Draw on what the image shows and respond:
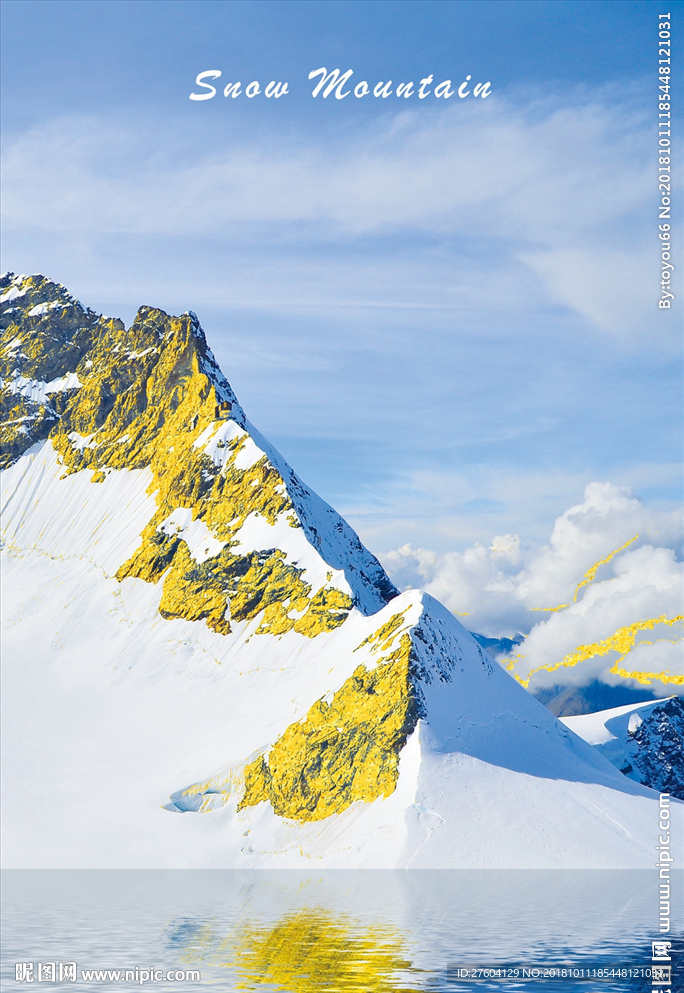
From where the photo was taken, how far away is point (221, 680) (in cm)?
13162

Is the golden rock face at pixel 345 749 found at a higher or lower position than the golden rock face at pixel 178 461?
lower

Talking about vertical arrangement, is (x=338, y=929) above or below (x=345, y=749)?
below

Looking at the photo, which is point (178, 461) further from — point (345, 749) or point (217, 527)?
point (345, 749)

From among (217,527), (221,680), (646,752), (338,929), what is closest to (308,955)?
(338,929)

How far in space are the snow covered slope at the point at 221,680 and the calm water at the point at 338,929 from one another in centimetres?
1383

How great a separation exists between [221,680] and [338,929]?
3275 inches

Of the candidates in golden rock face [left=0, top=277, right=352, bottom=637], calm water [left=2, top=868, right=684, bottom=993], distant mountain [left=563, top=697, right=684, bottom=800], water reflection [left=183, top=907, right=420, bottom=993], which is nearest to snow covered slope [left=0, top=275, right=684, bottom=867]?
golden rock face [left=0, top=277, right=352, bottom=637]

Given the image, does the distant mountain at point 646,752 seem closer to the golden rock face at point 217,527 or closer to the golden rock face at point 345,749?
the golden rock face at point 217,527

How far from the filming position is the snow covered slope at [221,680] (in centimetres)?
9656

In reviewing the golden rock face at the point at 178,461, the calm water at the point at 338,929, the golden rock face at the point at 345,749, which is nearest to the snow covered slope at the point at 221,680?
the golden rock face at the point at 345,749

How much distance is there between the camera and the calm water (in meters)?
37.4

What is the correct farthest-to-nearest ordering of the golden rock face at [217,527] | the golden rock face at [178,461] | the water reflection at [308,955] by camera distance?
the golden rock face at [178,461] → the golden rock face at [217,527] → the water reflection at [308,955]

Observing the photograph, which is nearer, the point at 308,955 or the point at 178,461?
the point at 308,955

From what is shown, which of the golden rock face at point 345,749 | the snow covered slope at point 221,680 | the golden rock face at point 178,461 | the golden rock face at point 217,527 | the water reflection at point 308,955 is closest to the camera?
the water reflection at point 308,955
